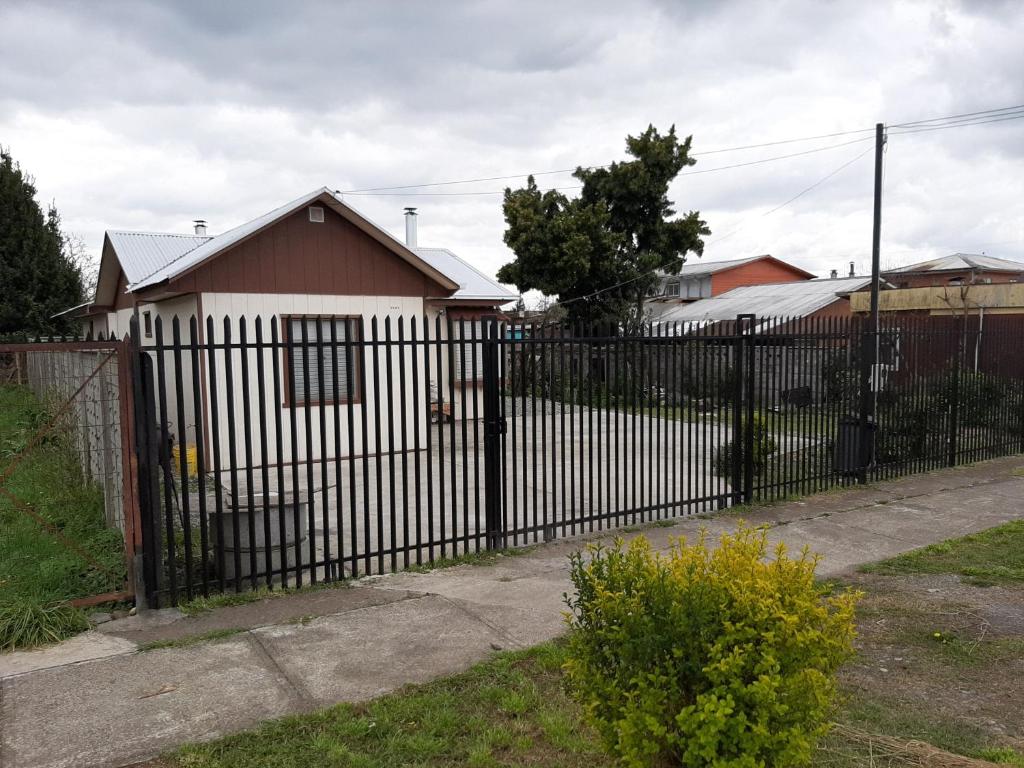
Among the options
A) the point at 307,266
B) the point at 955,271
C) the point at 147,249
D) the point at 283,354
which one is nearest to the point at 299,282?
the point at 307,266

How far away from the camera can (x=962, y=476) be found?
1001 centimetres

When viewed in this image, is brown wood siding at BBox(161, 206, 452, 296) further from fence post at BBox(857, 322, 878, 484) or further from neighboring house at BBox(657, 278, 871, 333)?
neighboring house at BBox(657, 278, 871, 333)

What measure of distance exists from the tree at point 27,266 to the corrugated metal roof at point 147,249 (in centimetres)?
837

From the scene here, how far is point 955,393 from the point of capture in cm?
1047

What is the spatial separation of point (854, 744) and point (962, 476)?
8.06 m

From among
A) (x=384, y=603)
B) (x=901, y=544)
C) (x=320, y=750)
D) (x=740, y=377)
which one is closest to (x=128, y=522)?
(x=384, y=603)

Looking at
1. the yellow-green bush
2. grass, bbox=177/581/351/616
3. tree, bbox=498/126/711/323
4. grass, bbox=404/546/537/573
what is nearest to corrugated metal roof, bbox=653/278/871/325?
tree, bbox=498/126/711/323

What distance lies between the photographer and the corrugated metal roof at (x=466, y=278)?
15.4m

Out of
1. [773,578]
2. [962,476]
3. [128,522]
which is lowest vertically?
[962,476]

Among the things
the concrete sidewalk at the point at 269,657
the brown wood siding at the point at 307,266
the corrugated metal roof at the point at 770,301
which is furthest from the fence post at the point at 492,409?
the corrugated metal roof at the point at 770,301

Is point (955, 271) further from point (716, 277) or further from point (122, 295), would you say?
point (122, 295)

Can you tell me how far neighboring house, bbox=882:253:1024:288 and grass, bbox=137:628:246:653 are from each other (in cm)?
3531

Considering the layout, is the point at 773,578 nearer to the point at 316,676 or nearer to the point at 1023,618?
the point at 316,676

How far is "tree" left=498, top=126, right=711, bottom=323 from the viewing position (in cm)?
2181
